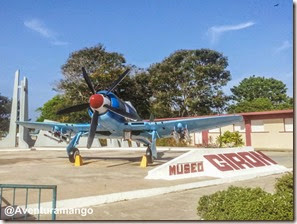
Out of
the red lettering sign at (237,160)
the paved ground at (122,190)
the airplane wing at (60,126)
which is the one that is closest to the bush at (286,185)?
the paved ground at (122,190)

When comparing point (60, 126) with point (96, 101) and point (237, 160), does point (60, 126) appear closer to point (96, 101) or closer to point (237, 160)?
point (96, 101)

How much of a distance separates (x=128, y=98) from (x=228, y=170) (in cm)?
1223

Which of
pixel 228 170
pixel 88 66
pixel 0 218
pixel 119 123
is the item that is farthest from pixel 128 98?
pixel 0 218

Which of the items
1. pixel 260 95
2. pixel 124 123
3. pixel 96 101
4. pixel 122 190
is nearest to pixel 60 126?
pixel 124 123

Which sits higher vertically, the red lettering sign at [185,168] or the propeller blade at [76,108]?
the propeller blade at [76,108]

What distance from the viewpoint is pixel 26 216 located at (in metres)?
5.88

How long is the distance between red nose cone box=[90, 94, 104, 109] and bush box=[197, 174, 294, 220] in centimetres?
811

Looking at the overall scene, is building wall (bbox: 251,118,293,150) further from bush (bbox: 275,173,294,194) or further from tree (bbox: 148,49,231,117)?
bush (bbox: 275,173,294,194)

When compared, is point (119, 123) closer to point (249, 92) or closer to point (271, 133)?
point (271, 133)

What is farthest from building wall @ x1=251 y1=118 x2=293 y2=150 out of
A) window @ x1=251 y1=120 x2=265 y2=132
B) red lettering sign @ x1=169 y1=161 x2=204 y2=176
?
red lettering sign @ x1=169 y1=161 x2=204 y2=176

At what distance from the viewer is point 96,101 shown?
42.7 ft

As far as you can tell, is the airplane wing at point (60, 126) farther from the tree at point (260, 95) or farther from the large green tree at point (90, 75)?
the tree at point (260, 95)

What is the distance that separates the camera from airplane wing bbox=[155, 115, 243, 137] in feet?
47.2

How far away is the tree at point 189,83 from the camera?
27.6 metres
